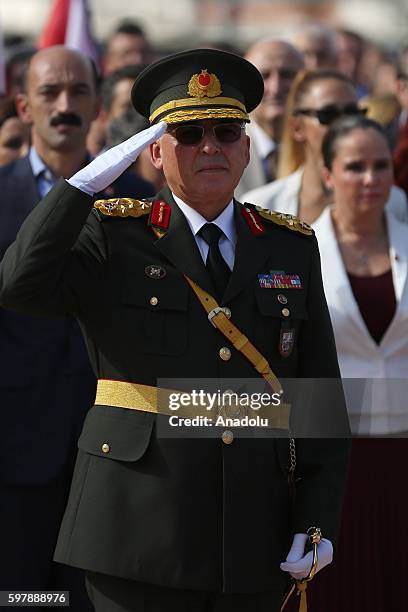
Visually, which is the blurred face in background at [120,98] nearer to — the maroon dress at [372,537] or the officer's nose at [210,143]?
the maroon dress at [372,537]

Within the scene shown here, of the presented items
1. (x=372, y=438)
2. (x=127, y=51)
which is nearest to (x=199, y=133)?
(x=372, y=438)

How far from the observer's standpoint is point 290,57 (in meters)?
7.64

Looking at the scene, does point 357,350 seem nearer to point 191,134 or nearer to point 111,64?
point 191,134

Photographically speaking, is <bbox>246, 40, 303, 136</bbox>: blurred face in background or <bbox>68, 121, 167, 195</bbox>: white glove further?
<bbox>246, 40, 303, 136</bbox>: blurred face in background

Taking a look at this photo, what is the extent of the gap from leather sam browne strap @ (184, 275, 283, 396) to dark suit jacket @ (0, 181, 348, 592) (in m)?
0.02

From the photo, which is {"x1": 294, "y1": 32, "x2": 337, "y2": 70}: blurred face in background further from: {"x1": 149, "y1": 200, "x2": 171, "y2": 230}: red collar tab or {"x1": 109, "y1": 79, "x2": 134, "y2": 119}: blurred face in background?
{"x1": 149, "y1": 200, "x2": 171, "y2": 230}: red collar tab

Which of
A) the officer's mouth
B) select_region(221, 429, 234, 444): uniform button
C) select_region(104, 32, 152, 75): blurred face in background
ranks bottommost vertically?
select_region(221, 429, 234, 444): uniform button

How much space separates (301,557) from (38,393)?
1.75 meters

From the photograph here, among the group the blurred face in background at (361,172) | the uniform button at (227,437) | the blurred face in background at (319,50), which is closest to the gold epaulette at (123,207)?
the uniform button at (227,437)

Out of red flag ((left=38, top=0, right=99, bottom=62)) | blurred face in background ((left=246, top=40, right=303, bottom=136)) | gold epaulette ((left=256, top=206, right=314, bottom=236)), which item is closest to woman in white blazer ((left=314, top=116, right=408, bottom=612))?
gold epaulette ((left=256, top=206, right=314, bottom=236))

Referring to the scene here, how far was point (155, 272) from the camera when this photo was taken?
3.54 m

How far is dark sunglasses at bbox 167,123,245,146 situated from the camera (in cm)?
353

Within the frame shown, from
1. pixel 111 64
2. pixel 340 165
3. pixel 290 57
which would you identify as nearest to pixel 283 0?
pixel 111 64

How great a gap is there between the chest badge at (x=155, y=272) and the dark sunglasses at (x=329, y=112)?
3.30m
